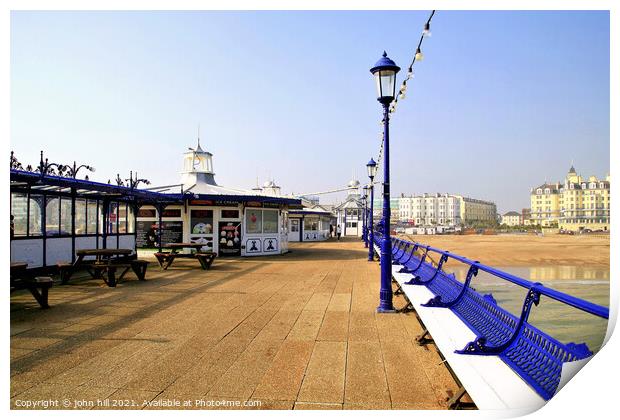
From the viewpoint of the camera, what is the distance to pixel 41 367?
4152 millimetres

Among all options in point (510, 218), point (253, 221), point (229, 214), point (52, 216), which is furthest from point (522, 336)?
point (510, 218)

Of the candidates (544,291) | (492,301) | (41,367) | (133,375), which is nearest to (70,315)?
(41,367)

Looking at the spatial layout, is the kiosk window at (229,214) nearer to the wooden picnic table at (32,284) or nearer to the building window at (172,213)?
the building window at (172,213)

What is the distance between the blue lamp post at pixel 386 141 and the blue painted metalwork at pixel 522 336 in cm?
149

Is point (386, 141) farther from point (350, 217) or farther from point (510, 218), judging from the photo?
point (510, 218)

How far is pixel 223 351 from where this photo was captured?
184 inches

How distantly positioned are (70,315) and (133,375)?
3.28 metres

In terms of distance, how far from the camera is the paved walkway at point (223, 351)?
3.54 metres

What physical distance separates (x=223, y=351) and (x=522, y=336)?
120 inches

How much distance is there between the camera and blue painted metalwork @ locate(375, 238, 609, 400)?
2602mm

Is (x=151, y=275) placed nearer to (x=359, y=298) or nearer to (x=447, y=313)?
(x=359, y=298)

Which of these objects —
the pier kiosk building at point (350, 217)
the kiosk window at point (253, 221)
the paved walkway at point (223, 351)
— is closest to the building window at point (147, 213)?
the kiosk window at point (253, 221)

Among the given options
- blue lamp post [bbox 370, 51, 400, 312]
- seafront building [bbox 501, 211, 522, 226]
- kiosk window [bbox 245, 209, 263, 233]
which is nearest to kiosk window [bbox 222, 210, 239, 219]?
kiosk window [bbox 245, 209, 263, 233]

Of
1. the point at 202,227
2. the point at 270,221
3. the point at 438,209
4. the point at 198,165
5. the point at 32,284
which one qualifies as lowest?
the point at 32,284
